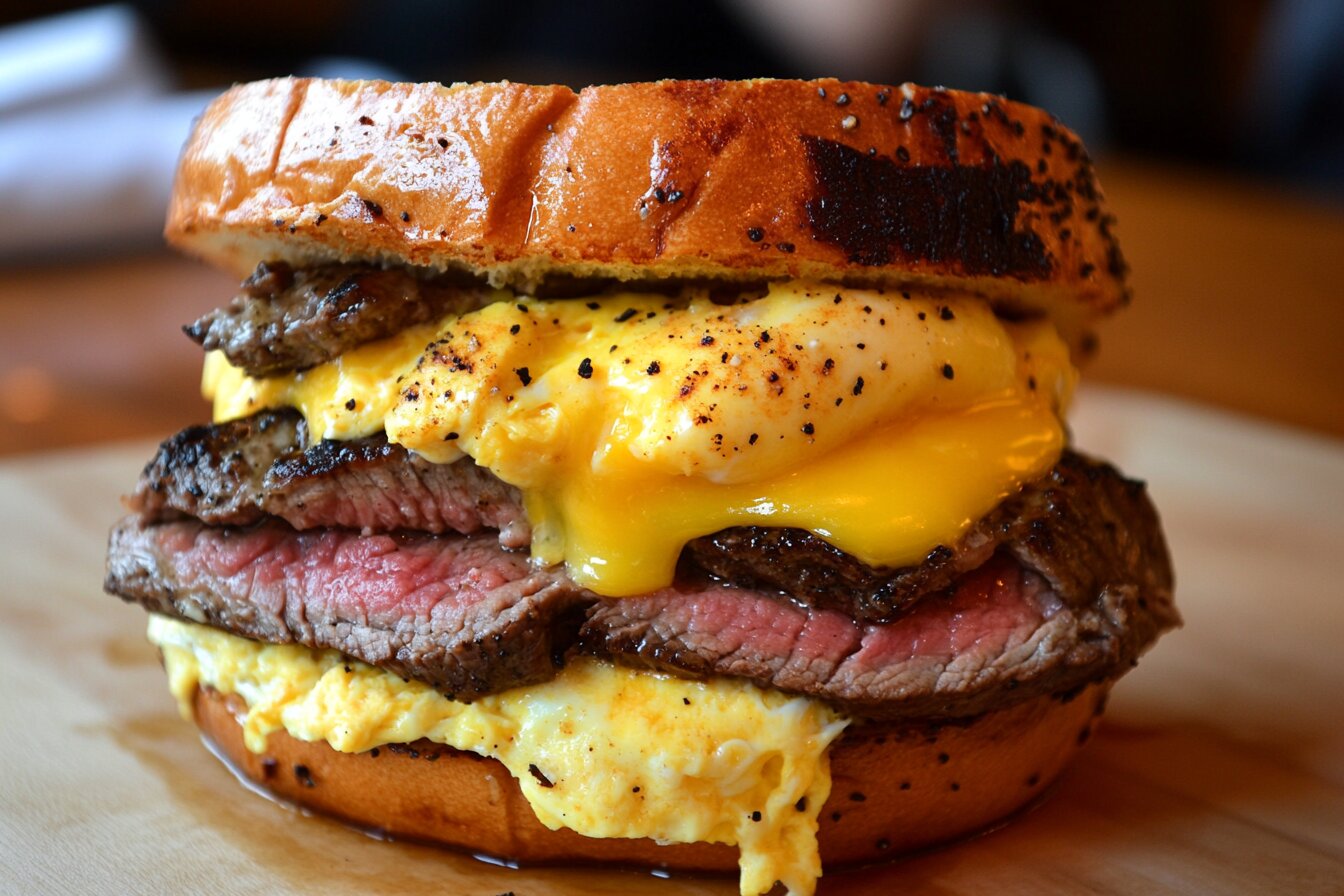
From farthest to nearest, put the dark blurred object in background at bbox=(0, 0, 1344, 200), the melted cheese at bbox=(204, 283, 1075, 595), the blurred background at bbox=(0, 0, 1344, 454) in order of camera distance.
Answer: the dark blurred object in background at bbox=(0, 0, 1344, 200), the blurred background at bbox=(0, 0, 1344, 454), the melted cheese at bbox=(204, 283, 1075, 595)

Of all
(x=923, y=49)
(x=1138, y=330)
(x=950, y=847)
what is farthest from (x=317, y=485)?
(x=923, y=49)

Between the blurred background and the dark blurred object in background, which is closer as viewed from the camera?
the blurred background

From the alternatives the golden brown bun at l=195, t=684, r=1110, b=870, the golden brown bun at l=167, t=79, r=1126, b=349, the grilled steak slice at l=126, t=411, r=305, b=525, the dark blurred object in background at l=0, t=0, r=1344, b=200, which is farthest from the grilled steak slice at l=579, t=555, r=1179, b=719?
the dark blurred object in background at l=0, t=0, r=1344, b=200

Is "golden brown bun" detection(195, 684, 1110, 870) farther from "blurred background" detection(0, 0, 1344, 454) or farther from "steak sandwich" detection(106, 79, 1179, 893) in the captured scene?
"blurred background" detection(0, 0, 1344, 454)

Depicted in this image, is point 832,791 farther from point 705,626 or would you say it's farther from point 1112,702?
point 1112,702

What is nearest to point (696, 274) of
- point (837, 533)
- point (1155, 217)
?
point (837, 533)

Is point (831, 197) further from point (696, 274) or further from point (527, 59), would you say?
point (527, 59)
